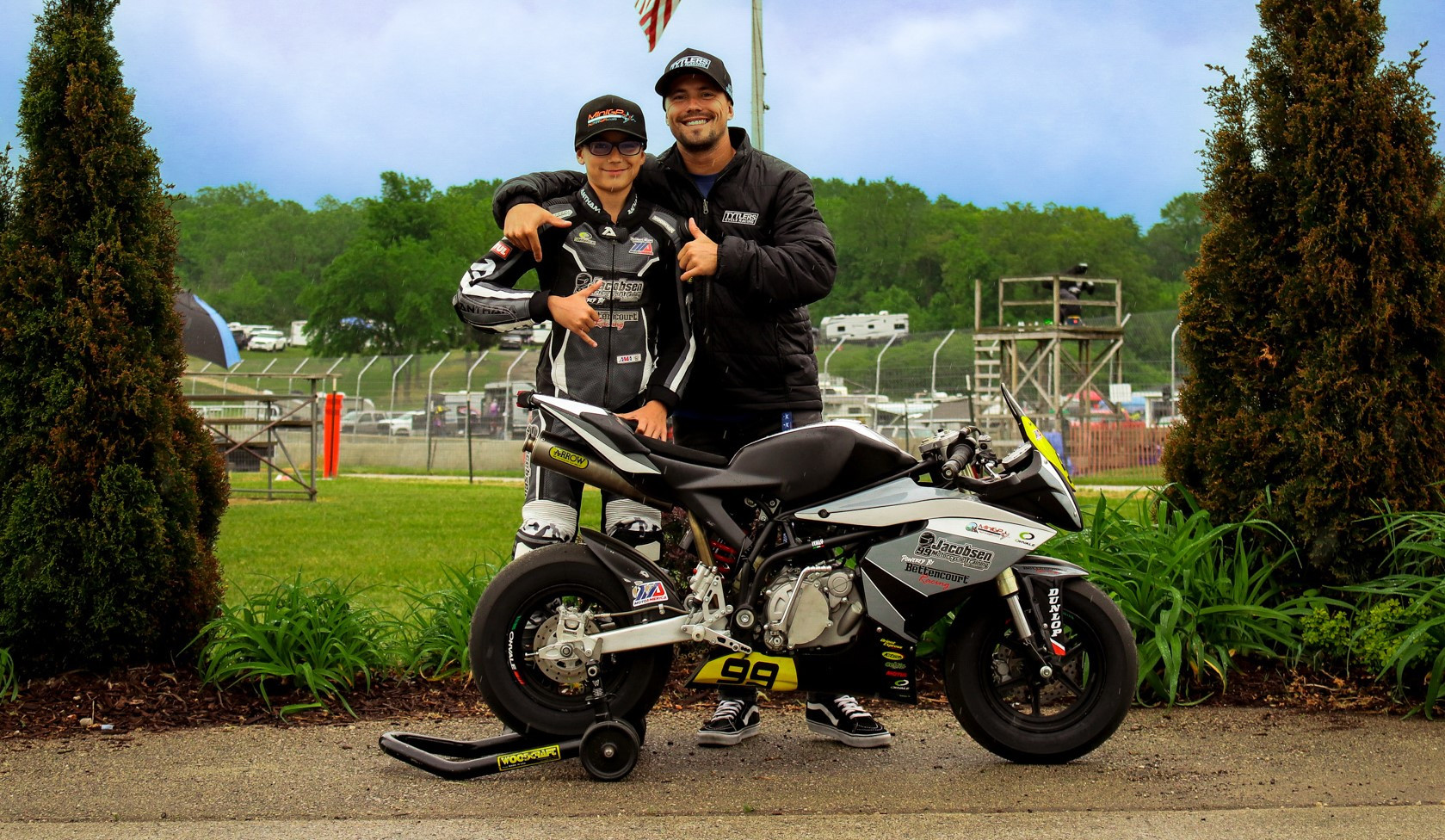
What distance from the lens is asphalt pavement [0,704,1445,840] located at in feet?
11.3

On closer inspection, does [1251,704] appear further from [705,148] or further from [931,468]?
[705,148]

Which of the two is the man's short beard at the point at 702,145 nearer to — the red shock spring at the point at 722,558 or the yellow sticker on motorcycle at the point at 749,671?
the red shock spring at the point at 722,558

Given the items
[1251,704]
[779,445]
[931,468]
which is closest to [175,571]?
[779,445]

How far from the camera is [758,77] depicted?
27.1ft

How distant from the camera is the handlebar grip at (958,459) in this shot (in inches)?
156

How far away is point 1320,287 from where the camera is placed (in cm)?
503

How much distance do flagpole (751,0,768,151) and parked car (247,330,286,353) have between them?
78104mm

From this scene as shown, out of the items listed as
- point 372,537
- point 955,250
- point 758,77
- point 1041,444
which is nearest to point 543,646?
point 1041,444

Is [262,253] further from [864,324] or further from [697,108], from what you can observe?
[697,108]

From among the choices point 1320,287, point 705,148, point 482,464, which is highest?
point 705,148

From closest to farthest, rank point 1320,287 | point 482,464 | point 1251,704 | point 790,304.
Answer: point 790,304, point 1251,704, point 1320,287, point 482,464

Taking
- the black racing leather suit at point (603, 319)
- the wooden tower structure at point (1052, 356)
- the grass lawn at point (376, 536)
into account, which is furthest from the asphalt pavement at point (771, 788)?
the wooden tower structure at point (1052, 356)

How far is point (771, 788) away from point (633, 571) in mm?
736

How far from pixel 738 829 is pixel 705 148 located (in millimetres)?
2215
